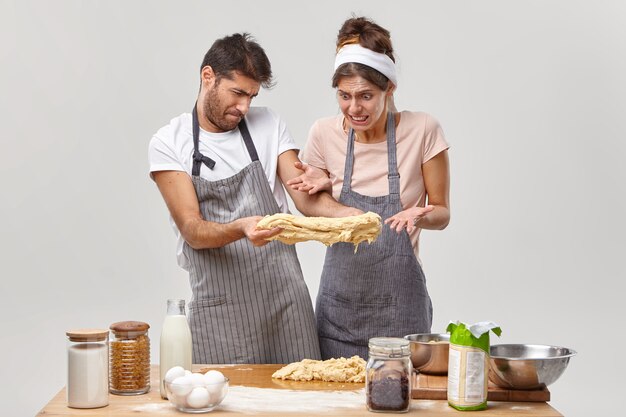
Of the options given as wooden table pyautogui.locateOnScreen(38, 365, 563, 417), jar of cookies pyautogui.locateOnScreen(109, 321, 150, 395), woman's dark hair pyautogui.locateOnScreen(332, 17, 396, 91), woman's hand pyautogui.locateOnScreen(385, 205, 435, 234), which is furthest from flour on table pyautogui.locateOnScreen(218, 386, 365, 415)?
woman's dark hair pyautogui.locateOnScreen(332, 17, 396, 91)

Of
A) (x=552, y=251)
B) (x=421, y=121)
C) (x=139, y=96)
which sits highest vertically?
(x=139, y=96)

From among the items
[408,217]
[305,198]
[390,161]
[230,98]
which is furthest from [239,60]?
[408,217]

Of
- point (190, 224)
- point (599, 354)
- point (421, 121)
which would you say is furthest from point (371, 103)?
point (599, 354)

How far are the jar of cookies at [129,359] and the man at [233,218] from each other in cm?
85

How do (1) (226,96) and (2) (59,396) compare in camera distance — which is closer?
(2) (59,396)

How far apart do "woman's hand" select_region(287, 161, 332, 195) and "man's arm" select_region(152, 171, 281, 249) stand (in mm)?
429

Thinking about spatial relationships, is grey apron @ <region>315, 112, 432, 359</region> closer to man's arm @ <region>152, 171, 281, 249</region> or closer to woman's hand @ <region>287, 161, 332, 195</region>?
woman's hand @ <region>287, 161, 332, 195</region>

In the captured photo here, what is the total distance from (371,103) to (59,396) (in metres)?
1.87

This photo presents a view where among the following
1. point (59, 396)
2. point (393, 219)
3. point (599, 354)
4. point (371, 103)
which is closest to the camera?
point (59, 396)

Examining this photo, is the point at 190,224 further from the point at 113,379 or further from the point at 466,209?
the point at 466,209

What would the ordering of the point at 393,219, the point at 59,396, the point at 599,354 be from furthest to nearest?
the point at 599,354 < the point at 393,219 < the point at 59,396

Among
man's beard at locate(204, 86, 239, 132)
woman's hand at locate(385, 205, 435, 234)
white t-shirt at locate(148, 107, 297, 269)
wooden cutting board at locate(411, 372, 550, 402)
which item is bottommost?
wooden cutting board at locate(411, 372, 550, 402)

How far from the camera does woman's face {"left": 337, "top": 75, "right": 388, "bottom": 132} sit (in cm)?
429

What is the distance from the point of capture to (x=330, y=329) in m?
4.54
